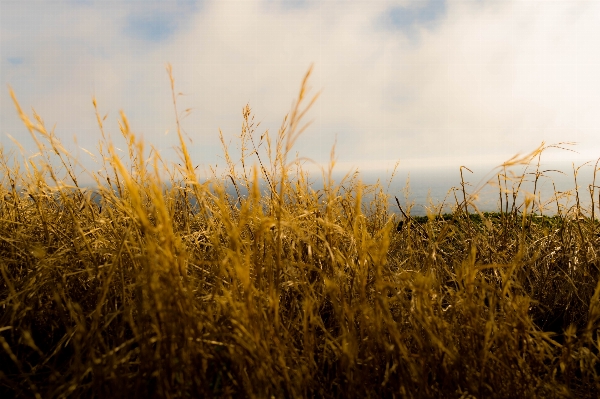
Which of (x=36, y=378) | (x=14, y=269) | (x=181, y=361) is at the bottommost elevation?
(x=36, y=378)

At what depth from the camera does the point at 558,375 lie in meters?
1.41

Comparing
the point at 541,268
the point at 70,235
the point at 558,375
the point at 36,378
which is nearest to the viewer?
the point at 36,378

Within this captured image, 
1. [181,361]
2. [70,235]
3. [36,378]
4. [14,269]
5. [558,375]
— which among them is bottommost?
[558,375]

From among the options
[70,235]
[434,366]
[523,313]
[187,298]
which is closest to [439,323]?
[434,366]

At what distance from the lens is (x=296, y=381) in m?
1.01

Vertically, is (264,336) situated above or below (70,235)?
below

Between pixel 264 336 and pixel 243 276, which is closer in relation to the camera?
pixel 243 276

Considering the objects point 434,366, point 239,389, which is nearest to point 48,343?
point 239,389

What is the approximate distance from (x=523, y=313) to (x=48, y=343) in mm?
1696

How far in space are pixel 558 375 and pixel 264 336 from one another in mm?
1162

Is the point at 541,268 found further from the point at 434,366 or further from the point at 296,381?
the point at 296,381

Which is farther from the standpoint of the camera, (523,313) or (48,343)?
(48,343)

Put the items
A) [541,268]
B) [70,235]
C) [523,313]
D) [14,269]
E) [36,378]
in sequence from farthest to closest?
[541,268] < [70,235] < [14,269] < [36,378] < [523,313]

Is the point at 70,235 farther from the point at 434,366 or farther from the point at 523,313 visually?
the point at 523,313
